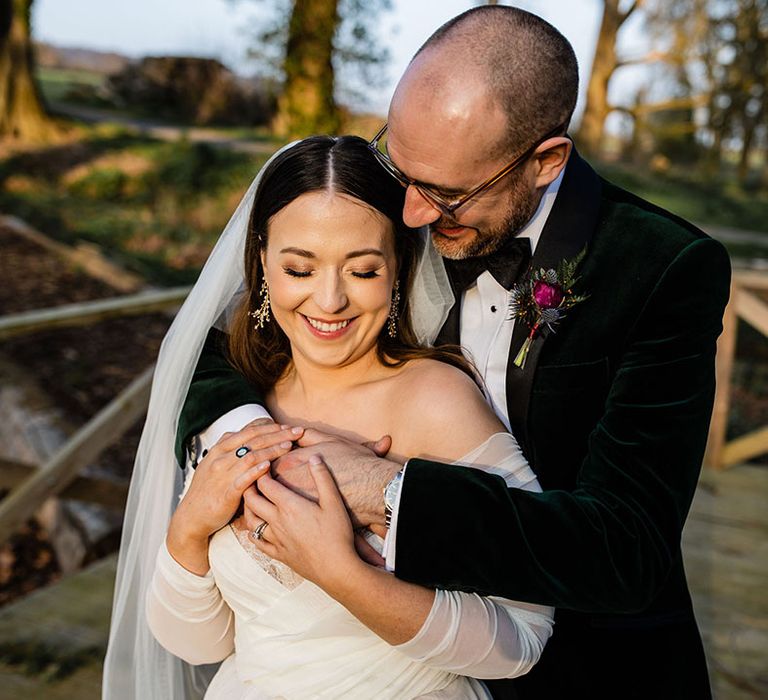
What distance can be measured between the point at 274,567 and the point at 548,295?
88 cm

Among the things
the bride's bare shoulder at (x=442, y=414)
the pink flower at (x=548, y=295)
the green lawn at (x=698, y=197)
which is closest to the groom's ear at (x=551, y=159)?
the pink flower at (x=548, y=295)

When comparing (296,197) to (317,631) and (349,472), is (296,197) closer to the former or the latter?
(349,472)

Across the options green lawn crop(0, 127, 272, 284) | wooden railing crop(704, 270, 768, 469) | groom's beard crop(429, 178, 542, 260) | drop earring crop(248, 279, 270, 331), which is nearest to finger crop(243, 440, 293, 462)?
drop earring crop(248, 279, 270, 331)

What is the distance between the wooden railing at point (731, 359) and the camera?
17.9 feet

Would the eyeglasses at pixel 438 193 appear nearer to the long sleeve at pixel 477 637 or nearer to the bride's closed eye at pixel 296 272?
the bride's closed eye at pixel 296 272

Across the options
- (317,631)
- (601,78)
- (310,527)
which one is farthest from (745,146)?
(310,527)

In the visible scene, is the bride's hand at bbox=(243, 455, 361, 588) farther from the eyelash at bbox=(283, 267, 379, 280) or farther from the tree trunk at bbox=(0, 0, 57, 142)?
the tree trunk at bbox=(0, 0, 57, 142)

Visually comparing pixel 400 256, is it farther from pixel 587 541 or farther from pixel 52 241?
pixel 52 241

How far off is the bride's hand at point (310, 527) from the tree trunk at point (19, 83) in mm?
13883

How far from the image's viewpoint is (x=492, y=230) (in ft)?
6.93

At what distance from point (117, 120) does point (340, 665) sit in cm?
1683

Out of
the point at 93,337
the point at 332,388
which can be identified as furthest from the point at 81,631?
the point at 93,337

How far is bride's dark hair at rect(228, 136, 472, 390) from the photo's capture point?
6.46 ft

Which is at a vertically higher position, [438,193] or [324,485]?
[438,193]
